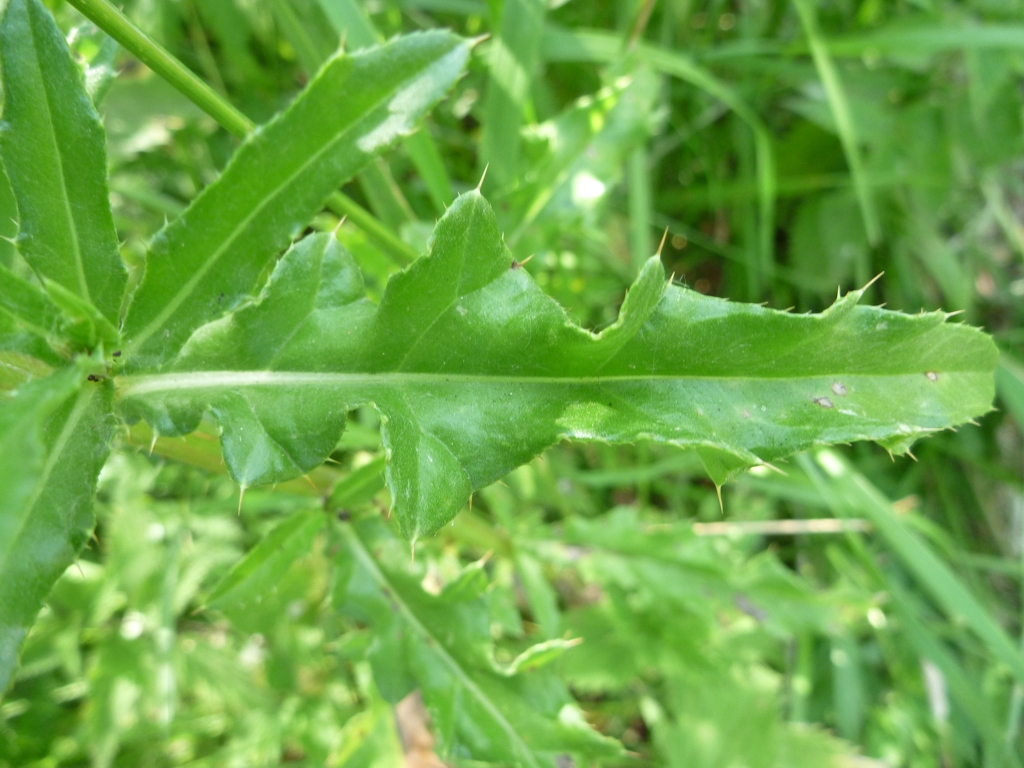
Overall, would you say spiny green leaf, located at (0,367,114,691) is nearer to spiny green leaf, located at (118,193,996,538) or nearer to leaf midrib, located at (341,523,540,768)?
spiny green leaf, located at (118,193,996,538)

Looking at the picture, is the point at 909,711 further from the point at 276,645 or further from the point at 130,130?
the point at 130,130

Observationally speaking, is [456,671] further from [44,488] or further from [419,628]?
[44,488]

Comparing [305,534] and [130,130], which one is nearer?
[305,534]

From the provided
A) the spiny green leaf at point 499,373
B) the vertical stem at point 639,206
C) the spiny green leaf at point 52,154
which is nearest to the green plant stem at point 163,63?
the spiny green leaf at point 52,154

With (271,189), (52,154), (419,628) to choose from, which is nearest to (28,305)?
(52,154)

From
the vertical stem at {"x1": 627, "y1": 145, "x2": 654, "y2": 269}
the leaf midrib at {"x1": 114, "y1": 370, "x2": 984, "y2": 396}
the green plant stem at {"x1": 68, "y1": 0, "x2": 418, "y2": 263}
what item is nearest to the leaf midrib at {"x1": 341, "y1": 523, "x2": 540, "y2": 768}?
the leaf midrib at {"x1": 114, "y1": 370, "x2": 984, "y2": 396}

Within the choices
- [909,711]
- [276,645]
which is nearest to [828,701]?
[909,711]
